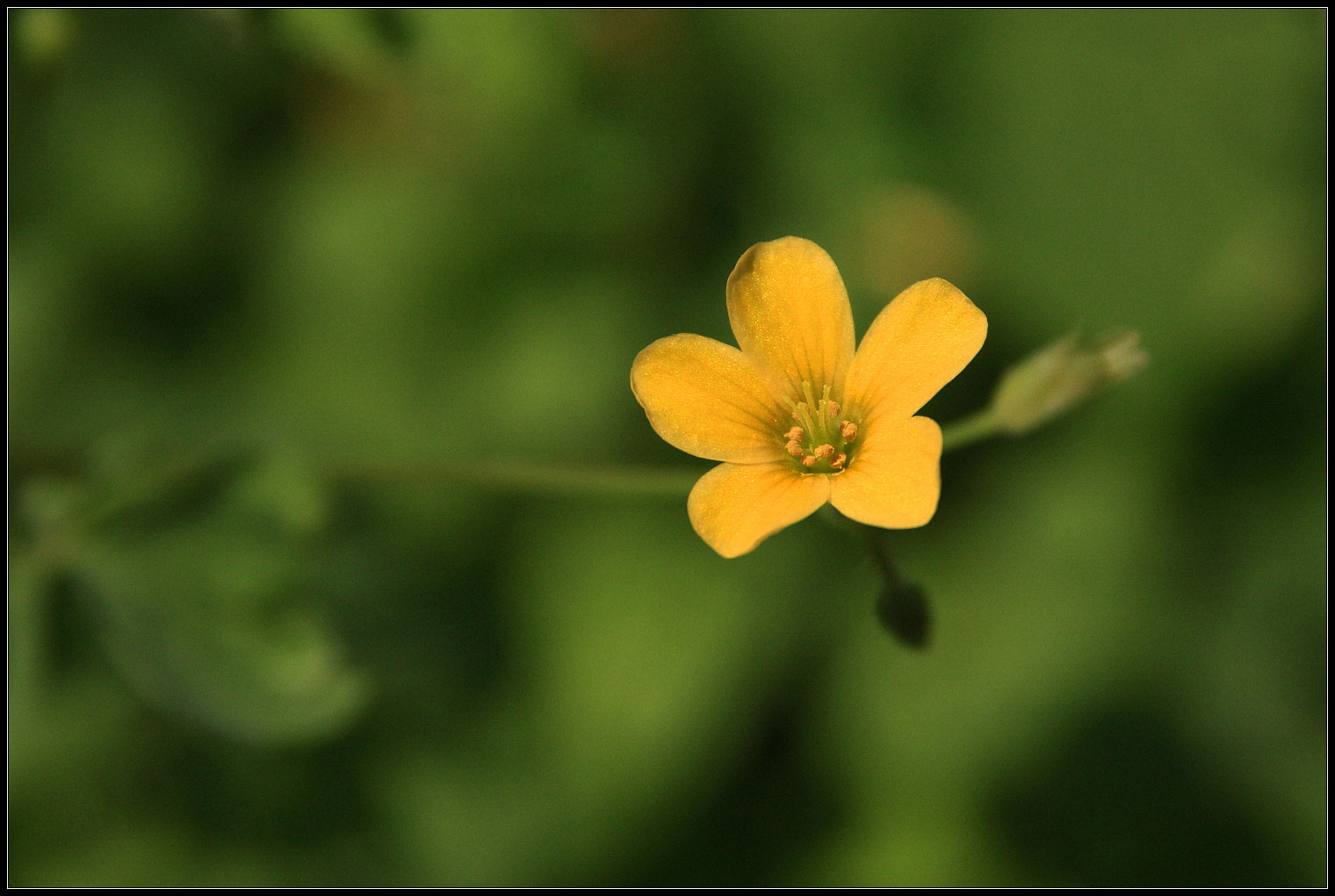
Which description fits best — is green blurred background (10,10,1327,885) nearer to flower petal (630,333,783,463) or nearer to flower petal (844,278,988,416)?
flower petal (630,333,783,463)

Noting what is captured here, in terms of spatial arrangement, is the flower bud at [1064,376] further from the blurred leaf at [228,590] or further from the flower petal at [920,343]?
the blurred leaf at [228,590]

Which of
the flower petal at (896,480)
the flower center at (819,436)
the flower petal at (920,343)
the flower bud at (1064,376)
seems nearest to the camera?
the flower petal at (896,480)

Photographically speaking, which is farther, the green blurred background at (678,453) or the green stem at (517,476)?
the green blurred background at (678,453)

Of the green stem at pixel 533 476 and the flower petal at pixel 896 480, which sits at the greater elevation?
the green stem at pixel 533 476

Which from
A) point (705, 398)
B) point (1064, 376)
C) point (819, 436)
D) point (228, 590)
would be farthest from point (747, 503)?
point (228, 590)

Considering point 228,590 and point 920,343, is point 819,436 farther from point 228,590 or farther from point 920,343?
point 228,590

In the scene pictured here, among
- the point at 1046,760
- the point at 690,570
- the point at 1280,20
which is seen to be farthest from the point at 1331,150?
the point at 690,570

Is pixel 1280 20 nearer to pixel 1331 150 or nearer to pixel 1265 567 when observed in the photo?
pixel 1331 150

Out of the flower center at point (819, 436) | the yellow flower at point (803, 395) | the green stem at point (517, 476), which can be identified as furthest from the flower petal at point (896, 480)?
the green stem at point (517, 476)
